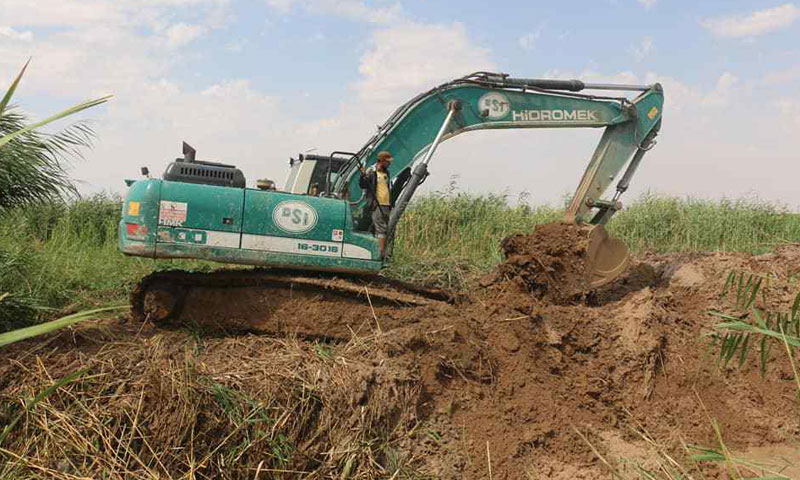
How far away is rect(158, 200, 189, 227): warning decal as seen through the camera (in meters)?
5.81

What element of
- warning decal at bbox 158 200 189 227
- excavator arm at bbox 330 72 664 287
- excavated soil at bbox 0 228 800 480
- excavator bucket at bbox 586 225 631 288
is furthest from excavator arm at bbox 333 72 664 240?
warning decal at bbox 158 200 189 227

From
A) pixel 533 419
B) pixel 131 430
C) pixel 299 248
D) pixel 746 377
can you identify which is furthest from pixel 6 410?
pixel 746 377

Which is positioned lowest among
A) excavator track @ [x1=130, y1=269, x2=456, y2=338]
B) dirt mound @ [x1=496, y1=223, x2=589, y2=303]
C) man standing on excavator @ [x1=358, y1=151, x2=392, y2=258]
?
excavator track @ [x1=130, y1=269, x2=456, y2=338]

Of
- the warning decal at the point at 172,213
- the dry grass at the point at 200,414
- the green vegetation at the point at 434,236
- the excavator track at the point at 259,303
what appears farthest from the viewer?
the green vegetation at the point at 434,236

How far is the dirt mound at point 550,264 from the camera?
23.7 feet

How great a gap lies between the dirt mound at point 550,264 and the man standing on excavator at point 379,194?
1463 millimetres

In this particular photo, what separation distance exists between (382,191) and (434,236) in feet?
18.2

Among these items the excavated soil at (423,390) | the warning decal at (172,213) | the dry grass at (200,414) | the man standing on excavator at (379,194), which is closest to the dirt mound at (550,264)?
the excavated soil at (423,390)

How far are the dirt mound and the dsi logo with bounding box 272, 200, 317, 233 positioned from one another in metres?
2.20

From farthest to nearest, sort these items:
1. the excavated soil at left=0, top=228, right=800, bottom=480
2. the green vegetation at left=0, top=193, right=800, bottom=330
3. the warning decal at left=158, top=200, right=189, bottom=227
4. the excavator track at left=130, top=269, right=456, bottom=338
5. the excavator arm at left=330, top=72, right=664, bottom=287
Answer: the green vegetation at left=0, top=193, right=800, bottom=330 → the excavator arm at left=330, top=72, right=664, bottom=287 → the excavator track at left=130, top=269, right=456, bottom=338 → the warning decal at left=158, top=200, right=189, bottom=227 → the excavated soil at left=0, top=228, right=800, bottom=480

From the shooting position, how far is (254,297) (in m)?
6.14

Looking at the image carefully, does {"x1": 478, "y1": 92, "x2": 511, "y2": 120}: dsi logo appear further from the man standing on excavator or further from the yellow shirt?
the yellow shirt

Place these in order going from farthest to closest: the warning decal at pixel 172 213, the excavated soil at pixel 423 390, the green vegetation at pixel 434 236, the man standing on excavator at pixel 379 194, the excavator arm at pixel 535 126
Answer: the green vegetation at pixel 434 236
the excavator arm at pixel 535 126
the man standing on excavator at pixel 379 194
the warning decal at pixel 172 213
the excavated soil at pixel 423 390

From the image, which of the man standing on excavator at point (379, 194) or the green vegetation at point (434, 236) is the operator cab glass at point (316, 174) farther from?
the green vegetation at point (434, 236)
